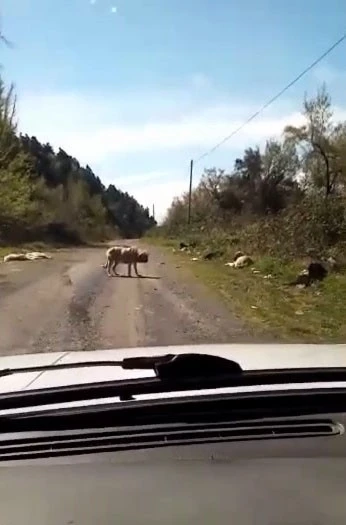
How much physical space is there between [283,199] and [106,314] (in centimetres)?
5622

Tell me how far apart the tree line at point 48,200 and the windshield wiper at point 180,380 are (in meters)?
31.5

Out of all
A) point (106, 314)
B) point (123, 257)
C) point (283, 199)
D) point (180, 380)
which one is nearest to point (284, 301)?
point (106, 314)

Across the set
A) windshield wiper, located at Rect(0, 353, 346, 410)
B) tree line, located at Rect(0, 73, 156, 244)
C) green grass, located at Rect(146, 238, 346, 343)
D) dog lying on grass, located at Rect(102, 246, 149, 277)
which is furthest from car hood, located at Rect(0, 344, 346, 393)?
tree line, located at Rect(0, 73, 156, 244)

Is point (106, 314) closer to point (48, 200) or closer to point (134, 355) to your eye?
point (134, 355)

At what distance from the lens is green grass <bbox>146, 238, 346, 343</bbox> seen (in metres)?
12.0

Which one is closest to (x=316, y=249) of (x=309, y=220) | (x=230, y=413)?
(x=309, y=220)

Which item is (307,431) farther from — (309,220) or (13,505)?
(309,220)

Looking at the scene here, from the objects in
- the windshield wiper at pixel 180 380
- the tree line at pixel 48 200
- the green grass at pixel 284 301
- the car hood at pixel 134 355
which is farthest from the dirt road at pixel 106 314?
the tree line at pixel 48 200

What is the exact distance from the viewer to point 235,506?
208 centimetres

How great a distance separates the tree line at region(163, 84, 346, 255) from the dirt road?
230 inches

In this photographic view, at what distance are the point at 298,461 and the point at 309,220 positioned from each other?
24359 mm

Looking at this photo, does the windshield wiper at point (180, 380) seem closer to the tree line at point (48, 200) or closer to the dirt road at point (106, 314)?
the dirt road at point (106, 314)

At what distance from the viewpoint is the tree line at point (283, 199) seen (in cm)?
2598

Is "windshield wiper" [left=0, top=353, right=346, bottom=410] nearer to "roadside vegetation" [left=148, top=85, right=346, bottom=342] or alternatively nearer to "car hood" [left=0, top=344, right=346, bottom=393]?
"car hood" [left=0, top=344, right=346, bottom=393]
